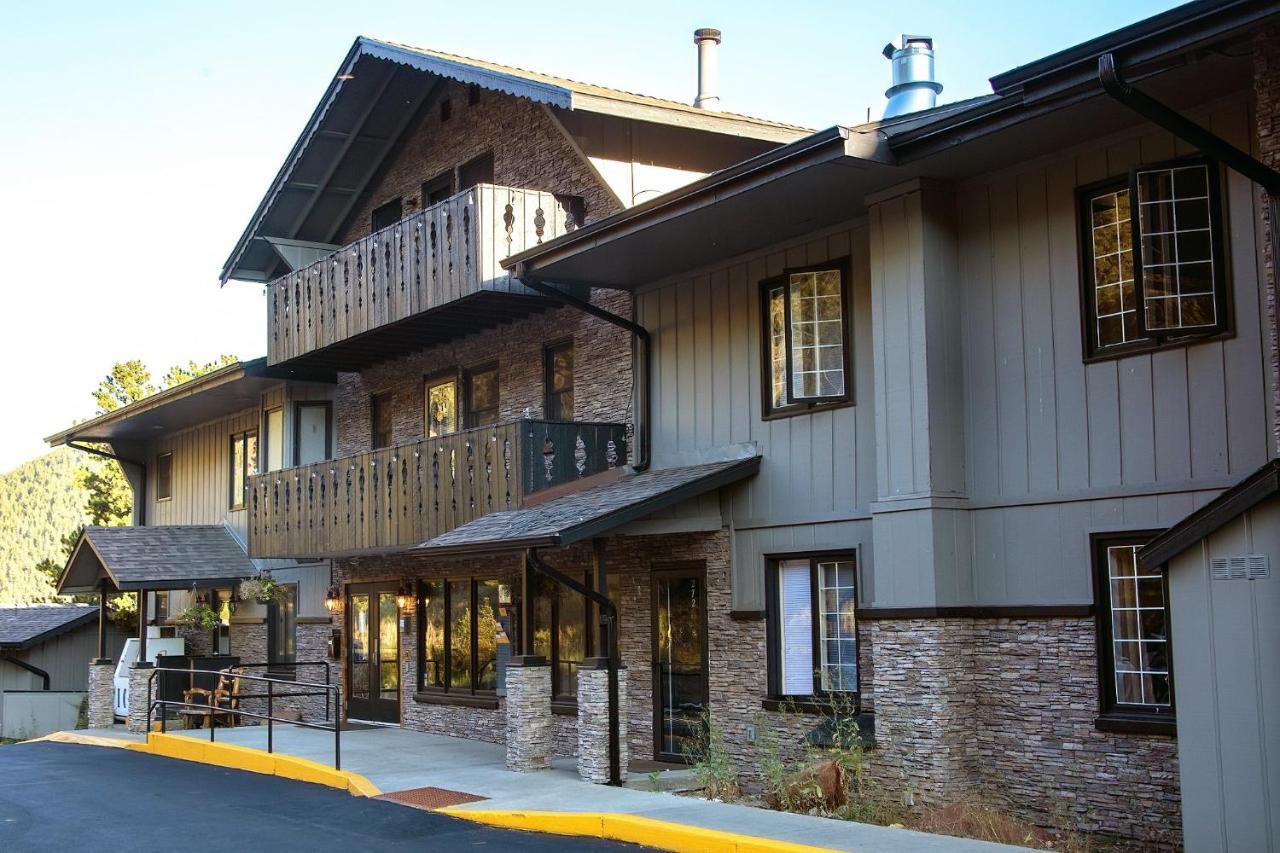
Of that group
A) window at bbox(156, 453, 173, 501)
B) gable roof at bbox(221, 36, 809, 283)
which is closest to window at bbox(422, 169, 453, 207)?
gable roof at bbox(221, 36, 809, 283)

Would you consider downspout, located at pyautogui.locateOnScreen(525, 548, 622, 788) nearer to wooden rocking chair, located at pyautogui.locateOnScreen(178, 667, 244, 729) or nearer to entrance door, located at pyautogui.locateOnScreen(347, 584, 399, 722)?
entrance door, located at pyautogui.locateOnScreen(347, 584, 399, 722)

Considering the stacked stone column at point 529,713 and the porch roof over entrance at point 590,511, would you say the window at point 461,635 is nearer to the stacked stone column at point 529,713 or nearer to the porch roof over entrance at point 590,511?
the porch roof over entrance at point 590,511

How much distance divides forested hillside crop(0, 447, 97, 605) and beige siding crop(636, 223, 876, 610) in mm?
65007

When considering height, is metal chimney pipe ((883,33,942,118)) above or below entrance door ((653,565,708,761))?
above

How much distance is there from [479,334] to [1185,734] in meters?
13.5

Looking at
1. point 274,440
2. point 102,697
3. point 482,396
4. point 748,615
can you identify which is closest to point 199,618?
point 102,697

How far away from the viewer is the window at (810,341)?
595 inches

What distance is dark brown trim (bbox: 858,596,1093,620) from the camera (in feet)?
40.5

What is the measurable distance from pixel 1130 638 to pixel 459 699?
11481mm

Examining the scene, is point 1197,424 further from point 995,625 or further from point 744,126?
point 744,126

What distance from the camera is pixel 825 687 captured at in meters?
14.8

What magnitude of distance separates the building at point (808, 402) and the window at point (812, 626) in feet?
0.16

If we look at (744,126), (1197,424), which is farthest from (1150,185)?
(744,126)

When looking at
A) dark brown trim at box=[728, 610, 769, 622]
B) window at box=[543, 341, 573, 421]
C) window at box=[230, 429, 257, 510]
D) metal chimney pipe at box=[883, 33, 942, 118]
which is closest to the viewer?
dark brown trim at box=[728, 610, 769, 622]
